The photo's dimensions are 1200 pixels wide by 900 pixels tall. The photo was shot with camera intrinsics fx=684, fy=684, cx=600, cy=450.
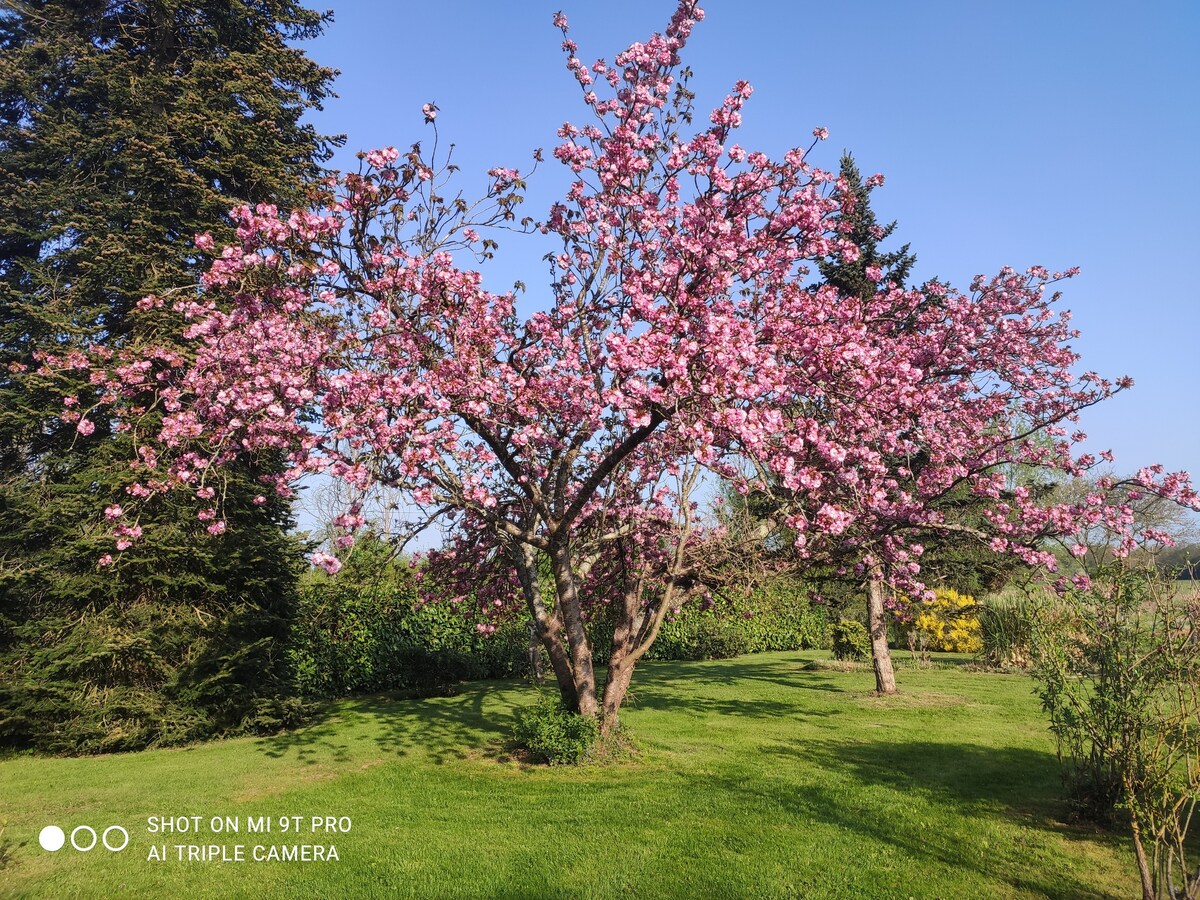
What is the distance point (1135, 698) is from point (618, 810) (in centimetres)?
464

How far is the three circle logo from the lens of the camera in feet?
20.9

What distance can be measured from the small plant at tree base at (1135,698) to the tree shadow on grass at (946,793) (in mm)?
571

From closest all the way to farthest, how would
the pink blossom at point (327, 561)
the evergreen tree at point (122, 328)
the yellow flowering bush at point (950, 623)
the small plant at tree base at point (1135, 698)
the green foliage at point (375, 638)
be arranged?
the small plant at tree base at point (1135, 698), the pink blossom at point (327, 561), the evergreen tree at point (122, 328), the green foliage at point (375, 638), the yellow flowering bush at point (950, 623)

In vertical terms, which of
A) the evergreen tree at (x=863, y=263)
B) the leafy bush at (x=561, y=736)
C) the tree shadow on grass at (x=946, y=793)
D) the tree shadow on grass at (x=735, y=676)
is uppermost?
the evergreen tree at (x=863, y=263)

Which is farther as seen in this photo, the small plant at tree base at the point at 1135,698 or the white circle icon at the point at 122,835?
the white circle icon at the point at 122,835

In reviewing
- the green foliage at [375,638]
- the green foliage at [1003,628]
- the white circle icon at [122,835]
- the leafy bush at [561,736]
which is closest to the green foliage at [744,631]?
the green foliage at [375,638]

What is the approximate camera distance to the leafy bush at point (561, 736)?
8633 millimetres

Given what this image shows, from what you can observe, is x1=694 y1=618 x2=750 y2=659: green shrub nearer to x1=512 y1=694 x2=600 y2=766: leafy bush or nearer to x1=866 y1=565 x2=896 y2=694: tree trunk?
x1=866 y1=565 x2=896 y2=694: tree trunk

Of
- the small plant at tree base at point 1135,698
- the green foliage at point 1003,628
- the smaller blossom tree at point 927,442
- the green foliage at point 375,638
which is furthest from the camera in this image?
the green foliage at point 1003,628

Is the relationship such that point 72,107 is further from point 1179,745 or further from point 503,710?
point 1179,745

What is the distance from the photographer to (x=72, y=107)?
15.7 meters

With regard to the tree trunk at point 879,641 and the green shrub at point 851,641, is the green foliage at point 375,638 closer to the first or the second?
the tree trunk at point 879,641

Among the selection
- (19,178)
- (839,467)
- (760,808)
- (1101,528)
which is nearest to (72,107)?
(19,178)

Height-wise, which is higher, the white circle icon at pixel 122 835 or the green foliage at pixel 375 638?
the green foliage at pixel 375 638
